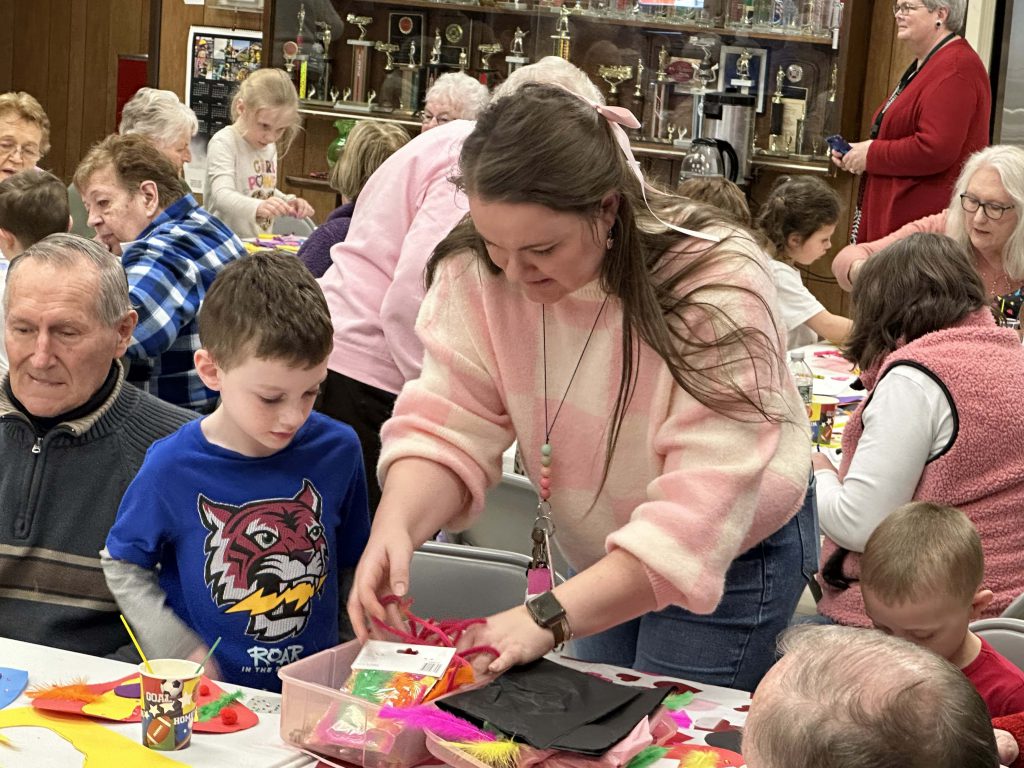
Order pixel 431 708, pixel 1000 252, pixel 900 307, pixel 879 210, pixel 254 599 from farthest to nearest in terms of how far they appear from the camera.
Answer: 1. pixel 879 210
2. pixel 1000 252
3. pixel 900 307
4. pixel 254 599
5. pixel 431 708

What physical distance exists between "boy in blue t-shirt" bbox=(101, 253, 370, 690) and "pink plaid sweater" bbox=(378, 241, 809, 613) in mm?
174

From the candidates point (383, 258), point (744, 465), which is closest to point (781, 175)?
point (383, 258)

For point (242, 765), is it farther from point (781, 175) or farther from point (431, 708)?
point (781, 175)

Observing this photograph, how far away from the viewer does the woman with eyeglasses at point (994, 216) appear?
14.3 ft

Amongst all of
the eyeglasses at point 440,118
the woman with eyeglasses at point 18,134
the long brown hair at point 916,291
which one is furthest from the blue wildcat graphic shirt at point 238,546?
the woman with eyeglasses at point 18,134

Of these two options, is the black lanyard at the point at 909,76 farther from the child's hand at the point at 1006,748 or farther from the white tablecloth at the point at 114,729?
the white tablecloth at the point at 114,729

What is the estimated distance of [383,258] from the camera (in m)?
3.44

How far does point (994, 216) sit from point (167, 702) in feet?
11.3

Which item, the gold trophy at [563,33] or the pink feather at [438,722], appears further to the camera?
the gold trophy at [563,33]

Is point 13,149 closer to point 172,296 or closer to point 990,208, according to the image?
point 172,296

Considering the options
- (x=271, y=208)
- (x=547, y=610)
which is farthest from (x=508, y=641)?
(x=271, y=208)

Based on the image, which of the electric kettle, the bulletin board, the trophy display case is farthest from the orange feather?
the bulletin board

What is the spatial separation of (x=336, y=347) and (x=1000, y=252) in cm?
230

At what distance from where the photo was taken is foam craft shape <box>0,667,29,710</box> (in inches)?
73.9
